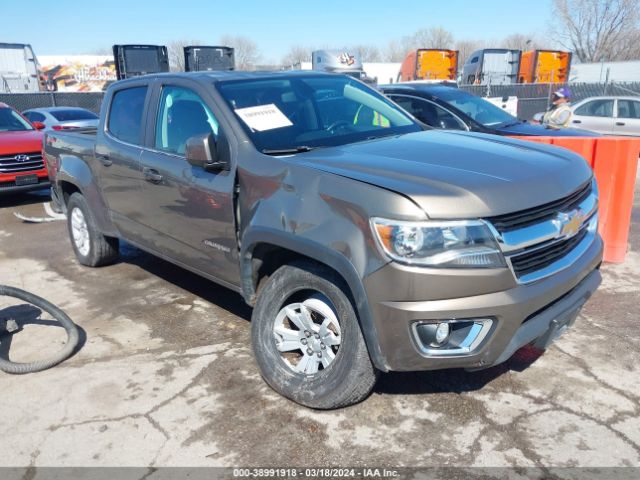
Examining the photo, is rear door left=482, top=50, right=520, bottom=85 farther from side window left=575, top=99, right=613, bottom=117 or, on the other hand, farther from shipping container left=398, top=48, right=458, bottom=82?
side window left=575, top=99, right=613, bottom=117

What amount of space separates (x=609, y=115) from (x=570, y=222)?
12.5 m

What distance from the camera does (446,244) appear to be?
2518 mm

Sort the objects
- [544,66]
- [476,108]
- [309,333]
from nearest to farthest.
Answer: [309,333], [476,108], [544,66]

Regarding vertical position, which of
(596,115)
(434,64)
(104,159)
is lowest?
(596,115)

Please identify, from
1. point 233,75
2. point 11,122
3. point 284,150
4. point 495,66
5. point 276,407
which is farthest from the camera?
point 495,66

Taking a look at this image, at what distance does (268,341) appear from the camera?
10.8 feet

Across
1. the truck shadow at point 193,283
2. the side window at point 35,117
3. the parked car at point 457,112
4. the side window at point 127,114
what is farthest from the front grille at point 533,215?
the side window at point 35,117

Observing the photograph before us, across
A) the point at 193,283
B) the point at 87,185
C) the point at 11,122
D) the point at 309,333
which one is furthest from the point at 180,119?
the point at 11,122

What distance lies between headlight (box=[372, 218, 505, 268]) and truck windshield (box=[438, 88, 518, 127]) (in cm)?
547

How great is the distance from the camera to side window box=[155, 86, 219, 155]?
3.79m

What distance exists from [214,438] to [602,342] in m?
2.68

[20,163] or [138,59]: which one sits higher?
[138,59]

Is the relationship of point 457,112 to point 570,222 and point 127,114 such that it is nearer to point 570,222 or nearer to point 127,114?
point 127,114

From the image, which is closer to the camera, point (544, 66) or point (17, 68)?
point (17, 68)
